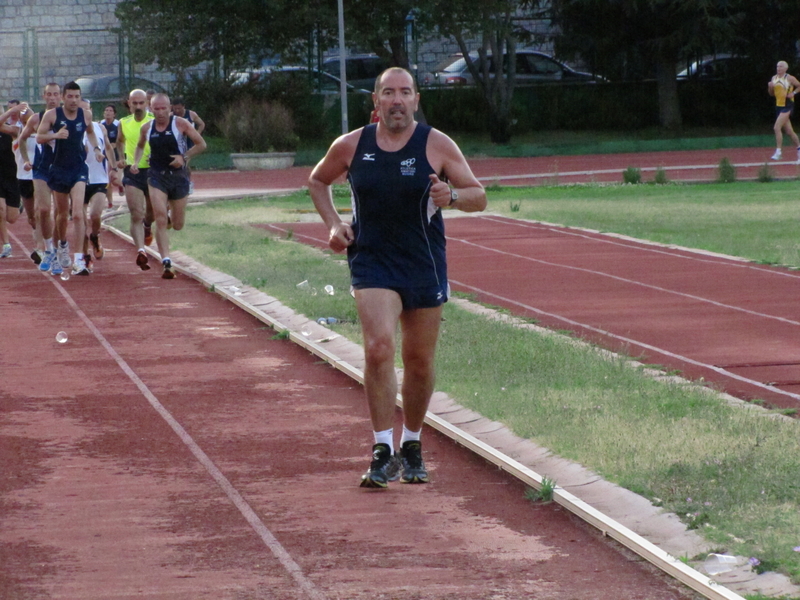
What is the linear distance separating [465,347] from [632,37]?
37559mm

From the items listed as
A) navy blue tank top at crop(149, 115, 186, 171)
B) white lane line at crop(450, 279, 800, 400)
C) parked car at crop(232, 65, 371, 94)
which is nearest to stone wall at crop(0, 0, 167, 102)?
parked car at crop(232, 65, 371, 94)

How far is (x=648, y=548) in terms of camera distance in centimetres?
533

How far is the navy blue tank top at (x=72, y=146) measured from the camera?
1425 cm

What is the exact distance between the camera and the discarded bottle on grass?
5.09 metres

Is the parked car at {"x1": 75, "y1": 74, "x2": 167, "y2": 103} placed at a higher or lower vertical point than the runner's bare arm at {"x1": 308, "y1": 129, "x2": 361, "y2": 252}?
higher

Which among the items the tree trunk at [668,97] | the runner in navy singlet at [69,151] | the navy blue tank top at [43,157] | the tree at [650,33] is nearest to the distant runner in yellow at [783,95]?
the tree at [650,33]

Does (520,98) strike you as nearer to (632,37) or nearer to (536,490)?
(632,37)

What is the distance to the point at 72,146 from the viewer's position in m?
14.3

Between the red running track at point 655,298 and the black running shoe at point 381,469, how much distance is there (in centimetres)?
259

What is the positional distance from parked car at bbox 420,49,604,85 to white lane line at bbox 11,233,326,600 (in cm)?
3810

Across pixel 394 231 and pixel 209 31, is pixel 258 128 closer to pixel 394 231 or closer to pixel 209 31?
pixel 209 31

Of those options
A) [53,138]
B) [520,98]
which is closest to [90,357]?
[53,138]

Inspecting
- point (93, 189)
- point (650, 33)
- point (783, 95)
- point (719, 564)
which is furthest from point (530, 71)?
point (719, 564)

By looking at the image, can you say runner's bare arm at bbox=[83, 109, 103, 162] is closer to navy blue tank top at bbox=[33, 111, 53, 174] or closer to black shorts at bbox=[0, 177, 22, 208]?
navy blue tank top at bbox=[33, 111, 53, 174]
